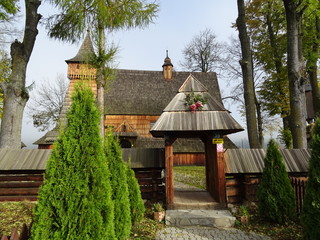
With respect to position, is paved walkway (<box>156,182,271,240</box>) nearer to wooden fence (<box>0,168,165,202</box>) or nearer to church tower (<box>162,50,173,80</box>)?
wooden fence (<box>0,168,165,202</box>)

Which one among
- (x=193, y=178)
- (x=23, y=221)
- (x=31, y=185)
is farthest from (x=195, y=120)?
(x=193, y=178)

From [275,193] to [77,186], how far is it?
5.18 meters

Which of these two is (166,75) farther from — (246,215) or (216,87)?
(246,215)

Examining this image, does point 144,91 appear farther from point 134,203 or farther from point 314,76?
point 134,203

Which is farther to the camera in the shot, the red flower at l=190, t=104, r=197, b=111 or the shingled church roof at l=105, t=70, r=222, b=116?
the shingled church roof at l=105, t=70, r=222, b=116

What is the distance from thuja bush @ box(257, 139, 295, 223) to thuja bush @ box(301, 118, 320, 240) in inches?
51.1

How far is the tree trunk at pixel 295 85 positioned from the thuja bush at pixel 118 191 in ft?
23.3

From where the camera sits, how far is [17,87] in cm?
845

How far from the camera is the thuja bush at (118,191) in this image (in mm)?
4578

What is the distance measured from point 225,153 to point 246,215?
2.09 meters

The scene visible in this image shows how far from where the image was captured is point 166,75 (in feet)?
83.8

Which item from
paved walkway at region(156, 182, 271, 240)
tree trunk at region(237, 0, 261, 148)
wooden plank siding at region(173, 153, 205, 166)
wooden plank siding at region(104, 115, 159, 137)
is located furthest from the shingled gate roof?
wooden plank siding at region(104, 115, 159, 137)

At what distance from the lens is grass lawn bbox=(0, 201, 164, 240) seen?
516cm

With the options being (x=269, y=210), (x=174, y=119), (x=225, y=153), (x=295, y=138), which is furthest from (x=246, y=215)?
(x=295, y=138)
